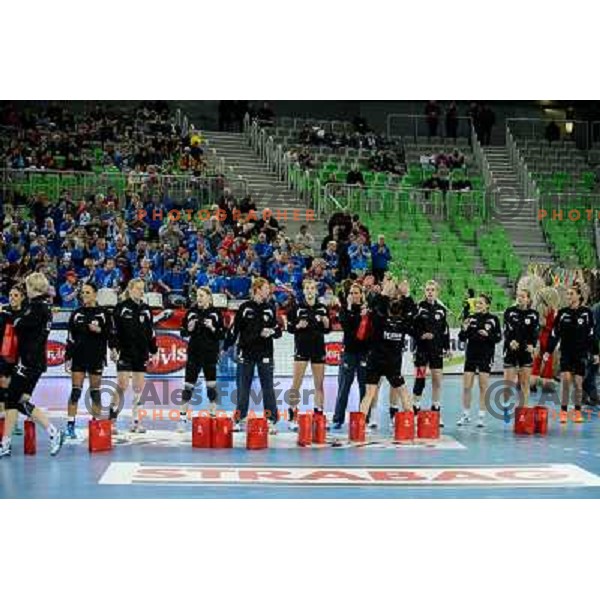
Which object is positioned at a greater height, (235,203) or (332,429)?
(235,203)

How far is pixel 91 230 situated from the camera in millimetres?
22359

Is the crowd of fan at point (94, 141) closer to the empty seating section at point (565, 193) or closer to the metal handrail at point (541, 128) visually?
the empty seating section at point (565, 193)

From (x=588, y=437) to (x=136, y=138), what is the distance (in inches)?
587

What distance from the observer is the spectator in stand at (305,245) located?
A: 75.7ft

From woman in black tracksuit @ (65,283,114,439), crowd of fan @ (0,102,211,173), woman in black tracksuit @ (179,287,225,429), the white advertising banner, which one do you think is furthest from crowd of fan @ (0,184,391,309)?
woman in black tracksuit @ (65,283,114,439)

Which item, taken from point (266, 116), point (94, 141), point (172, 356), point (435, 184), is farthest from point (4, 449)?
point (266, 116)

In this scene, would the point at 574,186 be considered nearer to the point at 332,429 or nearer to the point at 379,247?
the point at 379,247

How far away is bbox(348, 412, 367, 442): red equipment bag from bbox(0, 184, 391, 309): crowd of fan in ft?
26.3

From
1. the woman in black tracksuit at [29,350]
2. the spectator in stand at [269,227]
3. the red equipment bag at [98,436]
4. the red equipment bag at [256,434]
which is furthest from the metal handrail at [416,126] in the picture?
the woman in black tracksuit at [29,350]

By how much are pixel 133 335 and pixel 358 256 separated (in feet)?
35.3

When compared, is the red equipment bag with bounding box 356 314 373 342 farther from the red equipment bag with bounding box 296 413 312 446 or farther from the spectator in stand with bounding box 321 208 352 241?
the spectator in stand with bounding box 321 208 352 241

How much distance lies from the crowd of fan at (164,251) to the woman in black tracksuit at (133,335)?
744cm

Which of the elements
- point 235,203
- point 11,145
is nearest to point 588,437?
point 235,203

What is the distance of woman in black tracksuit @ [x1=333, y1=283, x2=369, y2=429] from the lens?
535 inches
